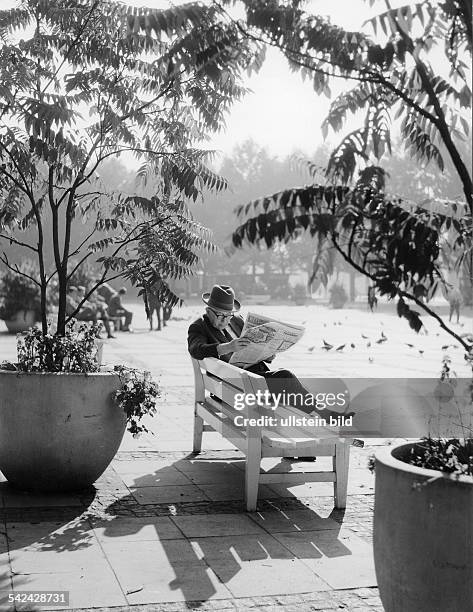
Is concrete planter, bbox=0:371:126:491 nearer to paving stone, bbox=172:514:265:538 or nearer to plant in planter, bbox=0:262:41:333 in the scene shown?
paving stone, bbox=172:514:265:538

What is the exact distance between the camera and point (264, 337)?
19.4 feet

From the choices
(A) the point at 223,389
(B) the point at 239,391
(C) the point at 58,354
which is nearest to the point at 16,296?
(A) the point at 223,389

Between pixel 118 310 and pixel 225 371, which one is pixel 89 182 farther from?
pixel 118 310

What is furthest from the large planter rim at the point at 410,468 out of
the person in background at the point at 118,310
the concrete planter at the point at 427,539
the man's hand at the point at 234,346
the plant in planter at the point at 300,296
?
the plant in planter at the point at 300,296

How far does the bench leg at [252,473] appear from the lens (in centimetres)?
543

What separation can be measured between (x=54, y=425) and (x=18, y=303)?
1750 centimetres

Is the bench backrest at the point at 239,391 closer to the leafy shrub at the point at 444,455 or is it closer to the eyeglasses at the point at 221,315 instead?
the eyeglasses at the point at 221,315

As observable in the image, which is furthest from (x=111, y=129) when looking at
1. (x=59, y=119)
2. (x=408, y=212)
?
(x=408, y=212)

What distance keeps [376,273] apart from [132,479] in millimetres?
3782

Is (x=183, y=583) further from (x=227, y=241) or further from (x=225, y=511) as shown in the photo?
(x=227, y=241)

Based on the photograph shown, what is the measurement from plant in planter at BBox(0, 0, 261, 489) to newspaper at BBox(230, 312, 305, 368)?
70cm

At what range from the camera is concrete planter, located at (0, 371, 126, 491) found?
18.0 feet

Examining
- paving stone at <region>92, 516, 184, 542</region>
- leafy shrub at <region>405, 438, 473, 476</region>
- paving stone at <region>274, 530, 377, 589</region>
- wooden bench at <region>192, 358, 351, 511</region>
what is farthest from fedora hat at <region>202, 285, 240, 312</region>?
leafy shrub at <region>405, 438, 473, 476</region>

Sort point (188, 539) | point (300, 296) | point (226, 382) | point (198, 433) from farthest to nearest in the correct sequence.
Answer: point (300, 296)
point (198, 433)
point (226, 382)
point (188, 539)
